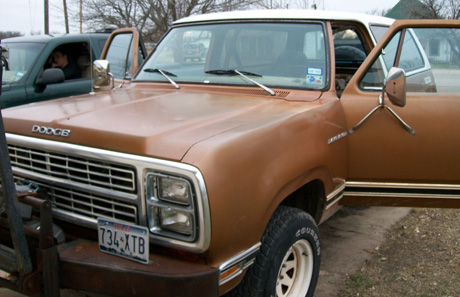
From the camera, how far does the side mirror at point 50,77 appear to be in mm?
5898

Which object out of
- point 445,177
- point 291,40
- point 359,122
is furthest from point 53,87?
point 445,177

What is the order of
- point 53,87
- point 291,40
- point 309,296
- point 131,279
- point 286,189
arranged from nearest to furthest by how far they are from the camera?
1. point 131,279
2. point 286,189
3. point 309,296
4. point 291,40
5. point 53,87

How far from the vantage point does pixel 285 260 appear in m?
2.74

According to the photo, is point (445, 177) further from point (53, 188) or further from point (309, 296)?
point (53, 188)

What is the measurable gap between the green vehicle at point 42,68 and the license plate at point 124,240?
3.87 metres

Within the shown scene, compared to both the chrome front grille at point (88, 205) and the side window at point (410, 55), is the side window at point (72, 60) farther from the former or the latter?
the side window at point (410, 55)

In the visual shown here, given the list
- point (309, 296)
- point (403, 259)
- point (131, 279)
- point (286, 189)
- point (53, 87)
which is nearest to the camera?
point (131, 279)

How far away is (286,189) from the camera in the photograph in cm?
254

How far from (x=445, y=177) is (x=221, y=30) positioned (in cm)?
213

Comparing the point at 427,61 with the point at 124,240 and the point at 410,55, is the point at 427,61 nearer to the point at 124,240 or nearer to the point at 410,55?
the point at 410,55

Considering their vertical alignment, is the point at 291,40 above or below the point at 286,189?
above

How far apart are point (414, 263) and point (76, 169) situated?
2.89 metres

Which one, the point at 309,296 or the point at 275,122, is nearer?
the point at 275,122

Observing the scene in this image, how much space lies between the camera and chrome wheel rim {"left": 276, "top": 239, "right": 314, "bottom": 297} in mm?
2809
